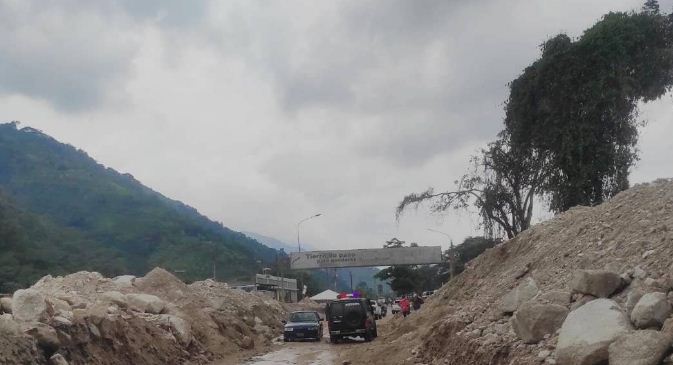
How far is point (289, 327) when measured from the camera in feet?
97.2

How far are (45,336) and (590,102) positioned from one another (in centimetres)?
2558

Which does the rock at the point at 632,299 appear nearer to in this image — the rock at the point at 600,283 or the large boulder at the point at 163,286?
the rock at the point at 600,283

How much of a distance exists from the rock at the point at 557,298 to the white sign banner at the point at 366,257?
131 feet

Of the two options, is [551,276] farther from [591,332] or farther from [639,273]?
[591,332]

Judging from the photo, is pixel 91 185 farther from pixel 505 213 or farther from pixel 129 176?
pixel 505 213

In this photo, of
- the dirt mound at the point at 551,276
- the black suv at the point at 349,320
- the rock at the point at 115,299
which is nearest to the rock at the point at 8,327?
the rock at the point at 115,299

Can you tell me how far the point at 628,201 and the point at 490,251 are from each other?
302 inches

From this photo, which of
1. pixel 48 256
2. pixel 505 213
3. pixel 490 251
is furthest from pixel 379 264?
pixel 48 256

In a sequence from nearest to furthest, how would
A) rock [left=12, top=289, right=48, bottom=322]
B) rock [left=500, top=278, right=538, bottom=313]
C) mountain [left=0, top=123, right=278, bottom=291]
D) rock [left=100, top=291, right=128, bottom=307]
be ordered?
rock [left=500, top=278, right=538, bottom=313], rock [left=12, top=289, right=48, bottom=322], rock [left=100, top=291, right=128, bottom=307], mountain [left=0, top=123, right=278, bottom=291]

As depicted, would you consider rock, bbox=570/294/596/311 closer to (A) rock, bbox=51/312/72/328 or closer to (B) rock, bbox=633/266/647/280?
(B) rock, bbox=633/266/647/280

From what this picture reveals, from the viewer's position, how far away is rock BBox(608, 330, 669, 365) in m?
6.93

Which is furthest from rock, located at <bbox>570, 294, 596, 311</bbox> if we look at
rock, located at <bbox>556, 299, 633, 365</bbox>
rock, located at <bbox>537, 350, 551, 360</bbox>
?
rock, located at <bbox>537, 350, 551, 360</bbox>

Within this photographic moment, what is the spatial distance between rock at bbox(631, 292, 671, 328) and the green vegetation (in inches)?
901

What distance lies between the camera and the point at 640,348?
280 inches
